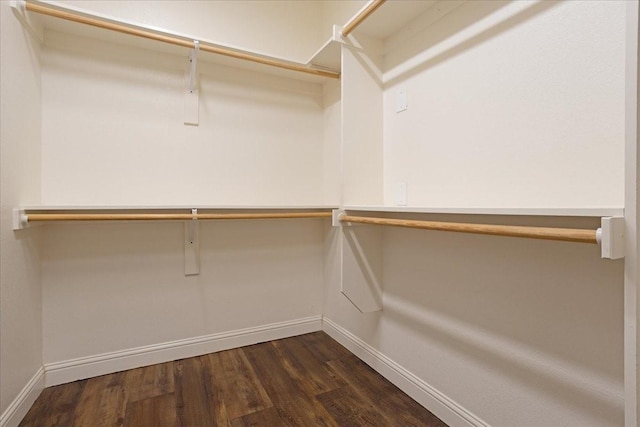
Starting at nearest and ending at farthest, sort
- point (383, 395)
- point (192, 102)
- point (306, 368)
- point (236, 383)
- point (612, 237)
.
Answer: point (612, 237), point (383, 395), point (236, 383), point (306, 368), point (192, 102)

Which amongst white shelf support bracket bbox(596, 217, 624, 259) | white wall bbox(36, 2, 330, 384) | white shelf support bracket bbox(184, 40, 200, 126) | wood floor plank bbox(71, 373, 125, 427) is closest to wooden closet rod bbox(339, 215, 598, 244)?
white shelf support bracket bbox(596, 217, 624, 259)

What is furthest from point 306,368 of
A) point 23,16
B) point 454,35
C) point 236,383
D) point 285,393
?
point 23,16

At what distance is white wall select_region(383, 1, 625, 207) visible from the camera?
0.88 metres

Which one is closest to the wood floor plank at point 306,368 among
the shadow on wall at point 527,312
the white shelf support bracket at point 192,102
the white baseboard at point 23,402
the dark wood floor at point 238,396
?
the dark wood floor at point 238,396

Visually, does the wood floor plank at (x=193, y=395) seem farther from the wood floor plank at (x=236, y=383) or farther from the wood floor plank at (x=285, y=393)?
the wood floor plank at (x=285, y=393)

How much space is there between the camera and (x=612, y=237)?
27.3 inches

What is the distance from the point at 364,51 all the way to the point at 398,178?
689 millimetres

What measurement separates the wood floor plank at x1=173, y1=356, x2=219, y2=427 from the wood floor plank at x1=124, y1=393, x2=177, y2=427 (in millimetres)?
28

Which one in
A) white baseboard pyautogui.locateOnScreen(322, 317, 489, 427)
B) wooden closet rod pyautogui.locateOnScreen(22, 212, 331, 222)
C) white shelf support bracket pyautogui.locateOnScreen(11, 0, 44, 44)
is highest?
white shelf support bracket pyautogui.locateOnScreen(11, 0, 44, 44)

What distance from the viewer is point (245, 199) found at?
6.86ft

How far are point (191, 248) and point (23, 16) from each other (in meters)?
1.31

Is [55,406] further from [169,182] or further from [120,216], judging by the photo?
[169,182]

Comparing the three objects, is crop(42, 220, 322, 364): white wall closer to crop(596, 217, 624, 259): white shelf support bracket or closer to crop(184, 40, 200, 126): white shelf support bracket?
crop(184, 40, 200, 126): white shelf support bracket

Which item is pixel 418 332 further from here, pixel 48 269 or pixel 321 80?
pixel 48 269
